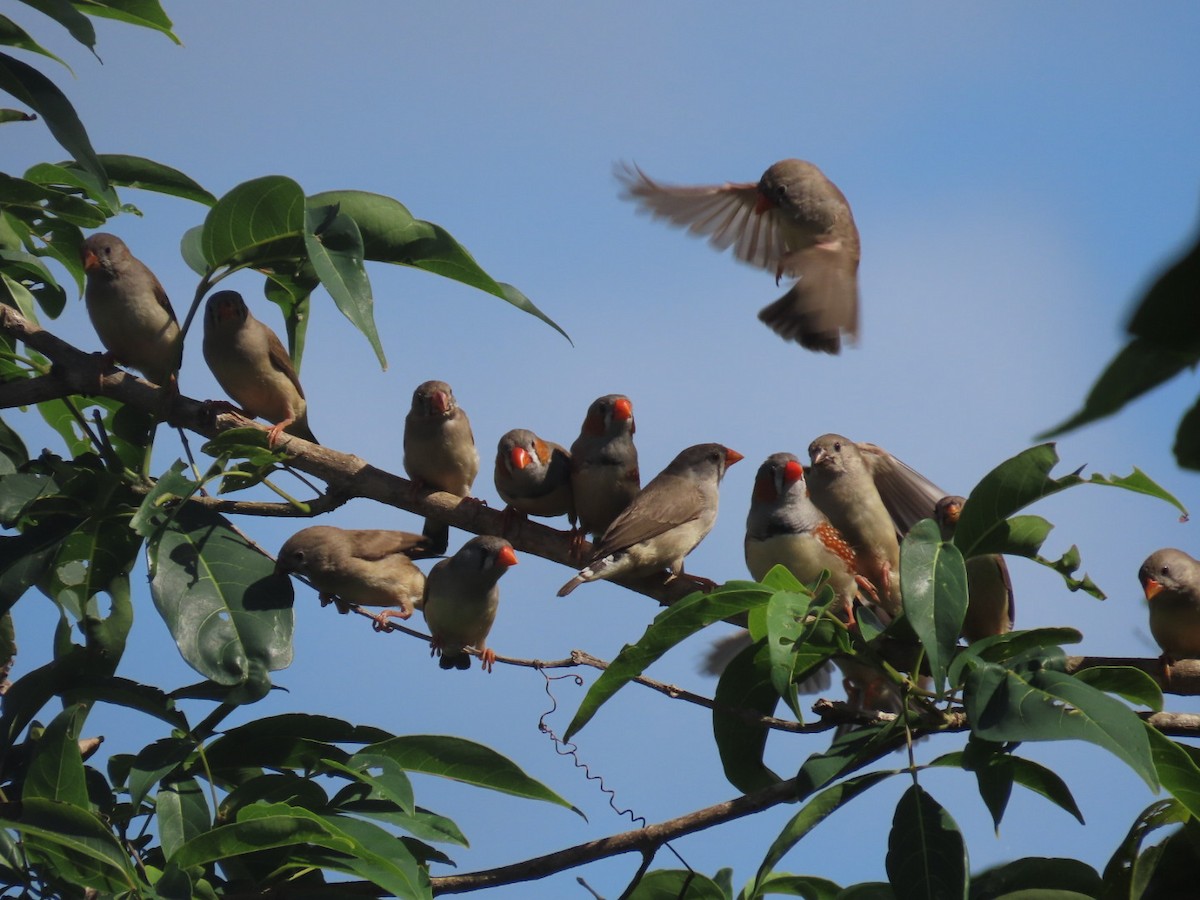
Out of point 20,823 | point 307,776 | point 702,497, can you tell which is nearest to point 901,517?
point 702,497

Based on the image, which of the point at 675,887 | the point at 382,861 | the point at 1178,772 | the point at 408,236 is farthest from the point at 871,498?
the point at 382,861

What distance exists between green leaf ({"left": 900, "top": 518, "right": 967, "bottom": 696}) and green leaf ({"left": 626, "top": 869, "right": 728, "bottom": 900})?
1011 millimetres

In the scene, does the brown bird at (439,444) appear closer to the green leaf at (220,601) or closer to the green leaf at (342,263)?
the green leaf at (220,601)

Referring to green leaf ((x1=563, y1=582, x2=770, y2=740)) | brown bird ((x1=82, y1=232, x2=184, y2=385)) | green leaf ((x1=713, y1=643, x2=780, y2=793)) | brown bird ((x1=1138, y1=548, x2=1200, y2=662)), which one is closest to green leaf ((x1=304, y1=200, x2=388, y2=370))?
green leaf ((x1=563, y1=582, x2=770, y2=740))

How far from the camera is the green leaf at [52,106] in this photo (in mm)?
3104

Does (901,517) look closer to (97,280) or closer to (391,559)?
(391,559)

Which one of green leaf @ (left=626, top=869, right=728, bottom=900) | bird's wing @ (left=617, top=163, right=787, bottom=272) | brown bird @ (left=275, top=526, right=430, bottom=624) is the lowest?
green leaf @ (left=626, top=869, right=728, bottom=900)

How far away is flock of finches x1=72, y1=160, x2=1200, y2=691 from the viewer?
435 cm

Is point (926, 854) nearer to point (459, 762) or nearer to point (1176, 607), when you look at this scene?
point (459, 762)

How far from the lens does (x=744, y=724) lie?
3.14 m

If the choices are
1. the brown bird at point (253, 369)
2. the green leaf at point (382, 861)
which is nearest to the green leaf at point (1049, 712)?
the green leaf at point (382, 861)

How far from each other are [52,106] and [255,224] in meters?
0.57

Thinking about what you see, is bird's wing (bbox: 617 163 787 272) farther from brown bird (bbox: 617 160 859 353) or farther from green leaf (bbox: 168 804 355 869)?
green leaf (bbox: 168 804 355 869)

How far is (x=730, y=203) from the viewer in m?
6.41
